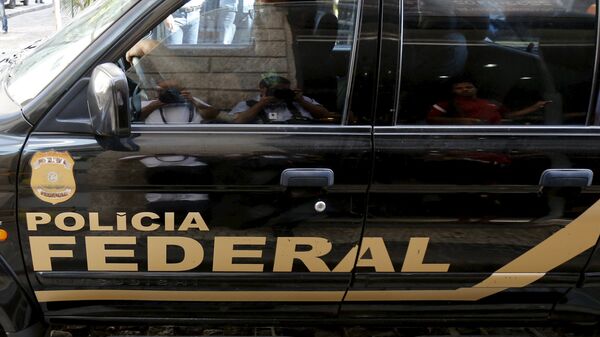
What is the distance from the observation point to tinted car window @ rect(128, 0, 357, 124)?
2189 millimetres

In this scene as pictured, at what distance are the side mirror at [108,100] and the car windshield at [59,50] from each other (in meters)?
0.27

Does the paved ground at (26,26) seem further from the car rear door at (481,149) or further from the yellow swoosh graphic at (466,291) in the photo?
the car rear door at (481,149)

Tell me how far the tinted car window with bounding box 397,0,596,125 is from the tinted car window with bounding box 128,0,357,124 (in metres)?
0.31

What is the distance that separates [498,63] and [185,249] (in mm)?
1510

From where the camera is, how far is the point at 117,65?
210 centimetres

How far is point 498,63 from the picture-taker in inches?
88.7

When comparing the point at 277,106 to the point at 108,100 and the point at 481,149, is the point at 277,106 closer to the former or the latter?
the point at 108,100

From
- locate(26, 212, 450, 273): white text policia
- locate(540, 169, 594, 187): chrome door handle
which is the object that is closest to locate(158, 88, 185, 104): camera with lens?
locate(26, 212, 450, 273): white text policia

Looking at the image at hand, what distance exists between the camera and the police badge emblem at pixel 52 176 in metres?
2.07

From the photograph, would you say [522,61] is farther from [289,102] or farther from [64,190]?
[64,190]

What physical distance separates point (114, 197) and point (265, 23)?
36.6 inches

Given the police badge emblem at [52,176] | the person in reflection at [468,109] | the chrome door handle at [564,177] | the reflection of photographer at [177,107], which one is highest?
the person in reflection at [468,109]

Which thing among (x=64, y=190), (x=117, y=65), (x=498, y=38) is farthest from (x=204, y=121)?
(x=498, y=38)

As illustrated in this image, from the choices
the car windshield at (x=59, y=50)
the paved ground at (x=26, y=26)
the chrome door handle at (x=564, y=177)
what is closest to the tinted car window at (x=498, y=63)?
the chrome door handle at (x=564, y=177)
